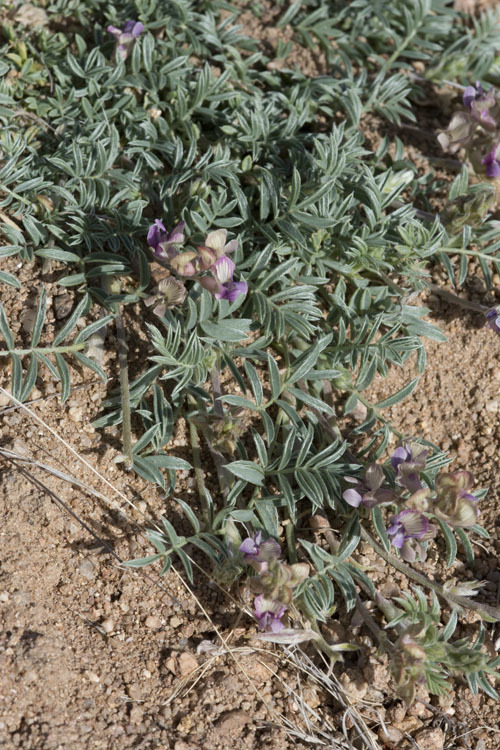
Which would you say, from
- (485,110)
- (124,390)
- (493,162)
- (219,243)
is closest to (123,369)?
(124,390)

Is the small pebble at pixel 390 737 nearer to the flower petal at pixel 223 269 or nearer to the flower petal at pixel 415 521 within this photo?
the flower petal at pixel 415 521

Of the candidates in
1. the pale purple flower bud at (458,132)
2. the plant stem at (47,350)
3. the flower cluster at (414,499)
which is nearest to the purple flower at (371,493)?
the flower cluster at (414,499)

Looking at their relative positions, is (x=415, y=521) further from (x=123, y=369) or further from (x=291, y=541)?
(x=123, y=369)

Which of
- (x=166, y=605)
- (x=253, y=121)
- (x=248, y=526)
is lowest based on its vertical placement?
(x=166, y=605)

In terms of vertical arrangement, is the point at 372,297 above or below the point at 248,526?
above

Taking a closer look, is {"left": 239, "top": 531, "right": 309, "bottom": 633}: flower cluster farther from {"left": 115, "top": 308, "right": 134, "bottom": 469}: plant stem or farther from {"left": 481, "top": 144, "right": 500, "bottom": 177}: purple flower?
{"left": 481, "top": 144, "right": 500, "bottom": 177}: purple flower

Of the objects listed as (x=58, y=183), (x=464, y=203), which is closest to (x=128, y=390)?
(x=58, y=183)

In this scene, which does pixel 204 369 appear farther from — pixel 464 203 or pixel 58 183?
pixel 464 203
